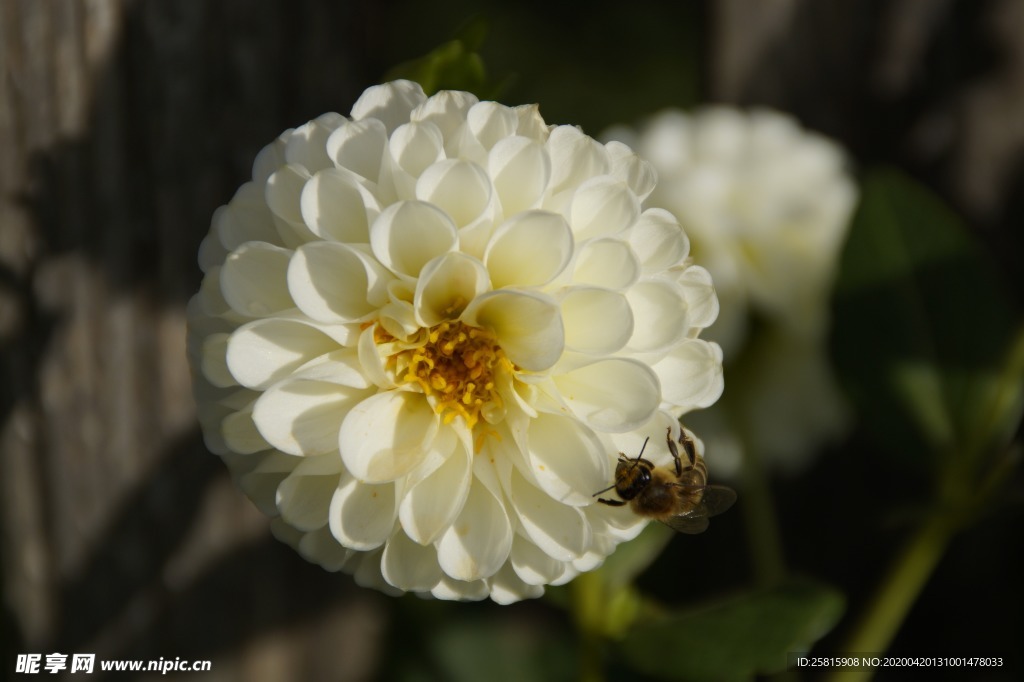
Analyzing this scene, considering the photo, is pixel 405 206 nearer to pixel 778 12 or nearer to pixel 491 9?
pixel 778 12

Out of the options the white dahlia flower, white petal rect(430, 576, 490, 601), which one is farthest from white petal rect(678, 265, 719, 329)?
white petal rect(430, 576, 490, 601)

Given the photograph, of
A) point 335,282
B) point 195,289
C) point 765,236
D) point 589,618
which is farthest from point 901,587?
point 195,289

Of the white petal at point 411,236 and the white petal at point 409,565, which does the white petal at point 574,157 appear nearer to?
the white petal at point 411,236

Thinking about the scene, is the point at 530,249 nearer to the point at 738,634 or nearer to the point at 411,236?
the point at 411,236

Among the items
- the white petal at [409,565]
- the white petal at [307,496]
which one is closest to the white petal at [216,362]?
the white petal at [307,496]

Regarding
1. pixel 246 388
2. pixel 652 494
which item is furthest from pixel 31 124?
pixel 652 494

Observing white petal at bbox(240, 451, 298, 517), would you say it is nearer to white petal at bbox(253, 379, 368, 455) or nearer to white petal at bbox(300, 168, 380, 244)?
white petal at bbox(253, 379, 368, 455)
